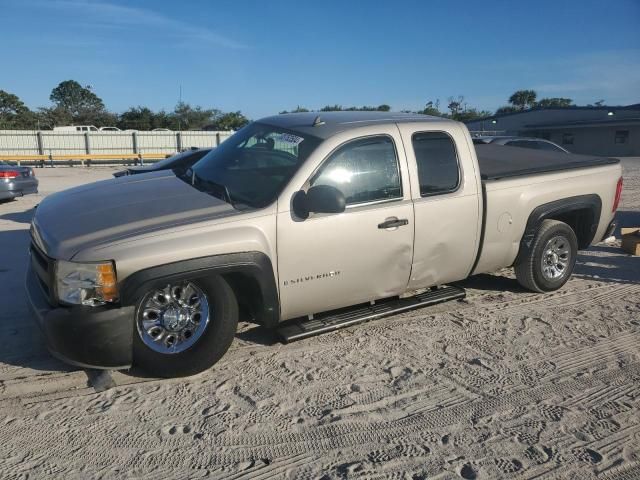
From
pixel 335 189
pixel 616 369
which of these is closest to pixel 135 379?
pixel 335 189

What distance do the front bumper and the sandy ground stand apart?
0.26 m

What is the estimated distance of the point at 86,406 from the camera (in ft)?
11.2

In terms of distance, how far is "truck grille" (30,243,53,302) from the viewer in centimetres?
350

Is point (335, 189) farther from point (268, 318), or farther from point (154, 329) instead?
point (154, 329)

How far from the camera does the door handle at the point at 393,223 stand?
428 centimetres

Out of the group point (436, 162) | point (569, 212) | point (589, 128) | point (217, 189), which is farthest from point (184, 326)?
point (589, 128)

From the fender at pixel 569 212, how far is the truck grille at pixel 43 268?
4.27m

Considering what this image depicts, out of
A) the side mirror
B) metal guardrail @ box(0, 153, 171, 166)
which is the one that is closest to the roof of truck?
the side mirror

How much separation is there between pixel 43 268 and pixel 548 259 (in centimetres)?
484

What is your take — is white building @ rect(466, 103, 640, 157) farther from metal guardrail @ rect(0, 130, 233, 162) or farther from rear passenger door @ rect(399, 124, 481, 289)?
rear passenger door @ rect(399, 124, 481, 289)

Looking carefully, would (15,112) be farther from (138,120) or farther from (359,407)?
(359,407)

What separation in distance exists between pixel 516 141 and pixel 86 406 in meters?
16.2

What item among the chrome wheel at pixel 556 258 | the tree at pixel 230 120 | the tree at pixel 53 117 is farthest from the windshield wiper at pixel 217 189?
the tree at pixel 53 117

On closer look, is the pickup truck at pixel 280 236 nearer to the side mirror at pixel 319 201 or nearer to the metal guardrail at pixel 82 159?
the side mirror at pixel 319 201
